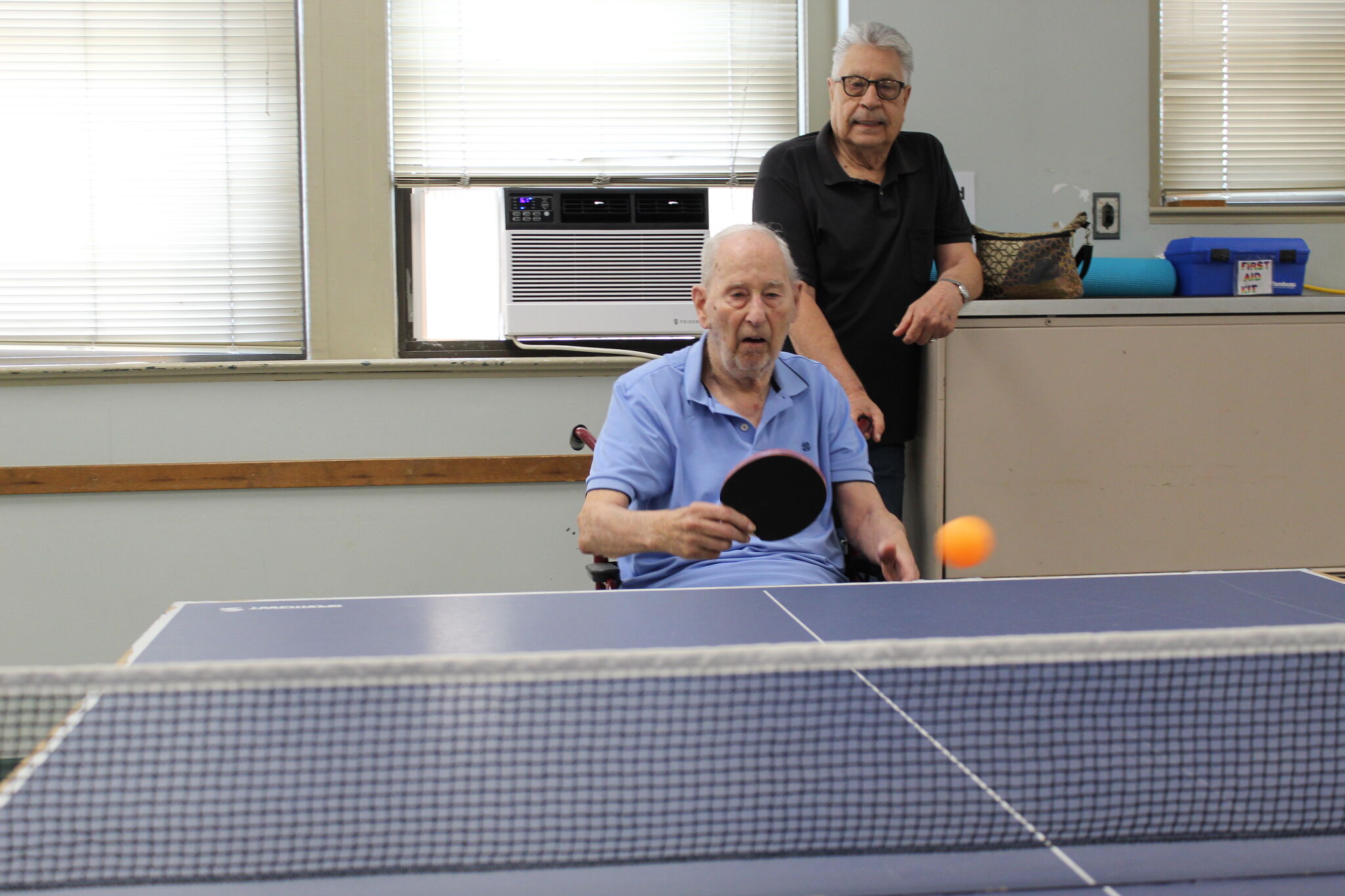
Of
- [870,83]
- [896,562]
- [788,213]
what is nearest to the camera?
[896,562]

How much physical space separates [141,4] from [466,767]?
357 cm

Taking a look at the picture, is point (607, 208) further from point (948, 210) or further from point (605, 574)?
point (605, 574)

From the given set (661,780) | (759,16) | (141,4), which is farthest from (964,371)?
(141,4)

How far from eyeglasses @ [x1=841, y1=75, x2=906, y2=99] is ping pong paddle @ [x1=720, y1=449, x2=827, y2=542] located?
1485mm

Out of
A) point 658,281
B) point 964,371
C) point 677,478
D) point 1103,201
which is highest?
point 1103,201

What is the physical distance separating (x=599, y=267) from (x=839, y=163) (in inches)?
42.8

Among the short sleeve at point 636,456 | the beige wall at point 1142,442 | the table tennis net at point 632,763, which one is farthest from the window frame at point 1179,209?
the table tennis net at point 632,763

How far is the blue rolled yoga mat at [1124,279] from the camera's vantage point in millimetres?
3375

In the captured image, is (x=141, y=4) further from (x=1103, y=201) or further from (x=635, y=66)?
(x=1103, y=201)

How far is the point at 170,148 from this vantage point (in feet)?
11.7

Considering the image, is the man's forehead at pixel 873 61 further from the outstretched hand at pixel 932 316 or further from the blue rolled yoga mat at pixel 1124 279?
the blue rolled yoga mat at pixel 1124 279

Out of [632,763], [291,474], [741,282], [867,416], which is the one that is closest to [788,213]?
[867,416]

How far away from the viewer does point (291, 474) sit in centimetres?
348

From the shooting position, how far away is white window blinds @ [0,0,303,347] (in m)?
3.52
